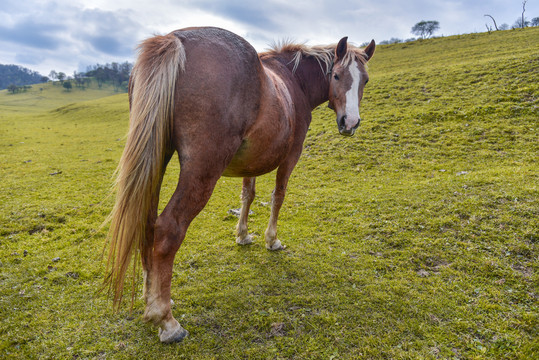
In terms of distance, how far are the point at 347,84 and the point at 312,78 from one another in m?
0.92

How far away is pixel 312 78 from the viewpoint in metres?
5.13

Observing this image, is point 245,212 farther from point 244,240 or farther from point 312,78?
point 312,78

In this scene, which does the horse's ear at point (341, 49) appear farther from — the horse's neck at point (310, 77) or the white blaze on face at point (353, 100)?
the horse's neck at point (310, 77)

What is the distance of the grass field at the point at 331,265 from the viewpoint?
3.18 m

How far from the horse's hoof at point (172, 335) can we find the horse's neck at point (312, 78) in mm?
4200

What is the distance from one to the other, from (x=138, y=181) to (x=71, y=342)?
Result: 2.11 m

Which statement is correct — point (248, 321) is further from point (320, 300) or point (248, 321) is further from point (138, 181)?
point (138, 181)

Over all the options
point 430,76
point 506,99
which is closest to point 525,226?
point 506,99

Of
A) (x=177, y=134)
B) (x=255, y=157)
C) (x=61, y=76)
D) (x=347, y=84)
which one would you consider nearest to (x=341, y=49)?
(x=347, y=84)

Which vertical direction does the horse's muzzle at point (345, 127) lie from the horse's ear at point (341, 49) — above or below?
below

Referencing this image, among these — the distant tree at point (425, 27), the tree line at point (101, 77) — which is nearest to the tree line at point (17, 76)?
the tree line at point (101, 77)

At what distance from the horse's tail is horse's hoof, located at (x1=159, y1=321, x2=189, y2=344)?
813 mm

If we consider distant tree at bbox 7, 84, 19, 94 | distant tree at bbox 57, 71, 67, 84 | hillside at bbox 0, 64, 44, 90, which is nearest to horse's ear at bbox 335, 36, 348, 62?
distant tree at bbox 7, 84, 19, 94

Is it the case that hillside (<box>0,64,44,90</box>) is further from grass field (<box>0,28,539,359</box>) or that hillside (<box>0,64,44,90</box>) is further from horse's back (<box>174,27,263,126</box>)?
horse's back (<box>174,27,263,126</box>)
